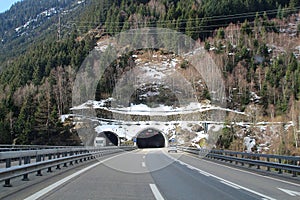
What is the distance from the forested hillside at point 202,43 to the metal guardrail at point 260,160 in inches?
1350

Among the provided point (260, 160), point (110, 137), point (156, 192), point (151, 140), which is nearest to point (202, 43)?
point (151, 140)

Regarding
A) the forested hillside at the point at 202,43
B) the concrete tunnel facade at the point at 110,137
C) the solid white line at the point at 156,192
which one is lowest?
the solid white line at the point at 156,192

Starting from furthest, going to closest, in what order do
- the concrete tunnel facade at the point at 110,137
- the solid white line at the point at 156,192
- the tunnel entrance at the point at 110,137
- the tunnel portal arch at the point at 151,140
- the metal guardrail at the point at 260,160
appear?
the tunnel portal arch at the point at 151,140, the tunnel entrance at the point at 110,137, the concrete tunnel facade at the point at 110,137, the metal guardrail at the point at 260,160, the solid white line at the point at 156,192

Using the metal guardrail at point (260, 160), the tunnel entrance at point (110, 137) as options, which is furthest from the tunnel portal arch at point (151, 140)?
the metal guardrail at point (260, 160)

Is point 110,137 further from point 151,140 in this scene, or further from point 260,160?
point 260,160

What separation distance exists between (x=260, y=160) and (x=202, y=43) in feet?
278

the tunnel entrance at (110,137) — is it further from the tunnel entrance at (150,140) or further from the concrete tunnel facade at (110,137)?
the tunnel entrance at (150,140)

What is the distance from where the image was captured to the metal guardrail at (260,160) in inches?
467

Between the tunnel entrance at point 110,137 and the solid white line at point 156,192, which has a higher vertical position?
the tunnel entrance at point 110,137

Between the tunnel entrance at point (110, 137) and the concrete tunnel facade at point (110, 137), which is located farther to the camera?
the tunnel entrance at point (110, 137)

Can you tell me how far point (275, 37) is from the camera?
106m

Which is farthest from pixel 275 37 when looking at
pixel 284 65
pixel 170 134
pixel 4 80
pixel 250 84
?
pixel 4 80

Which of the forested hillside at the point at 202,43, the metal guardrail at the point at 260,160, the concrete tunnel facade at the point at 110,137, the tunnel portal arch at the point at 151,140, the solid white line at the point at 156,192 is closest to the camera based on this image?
the solid white line at the point at 156,192

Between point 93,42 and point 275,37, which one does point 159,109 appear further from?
point 275,37
